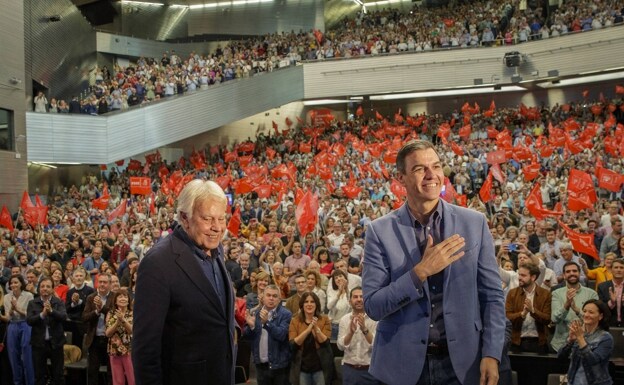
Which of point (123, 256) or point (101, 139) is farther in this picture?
point (101, 139)

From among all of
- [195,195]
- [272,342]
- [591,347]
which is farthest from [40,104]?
[195,195]

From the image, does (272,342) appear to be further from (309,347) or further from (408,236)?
(408,236)

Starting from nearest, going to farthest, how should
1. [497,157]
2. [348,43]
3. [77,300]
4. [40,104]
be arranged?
[77,300]
[497,157]
[40,104]
[348,43]

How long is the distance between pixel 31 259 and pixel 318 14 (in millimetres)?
26055

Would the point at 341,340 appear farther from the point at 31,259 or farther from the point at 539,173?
the point at 539,173

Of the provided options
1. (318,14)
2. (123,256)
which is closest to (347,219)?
(123,256)

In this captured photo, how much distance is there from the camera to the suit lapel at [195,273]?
3.20 m

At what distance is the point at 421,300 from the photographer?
117 inches

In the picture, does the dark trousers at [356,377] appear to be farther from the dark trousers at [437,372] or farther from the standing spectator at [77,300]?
the standing spectator at [77,300]

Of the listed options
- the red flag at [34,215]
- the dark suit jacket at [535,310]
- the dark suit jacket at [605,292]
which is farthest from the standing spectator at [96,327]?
the red flag at [34,215]

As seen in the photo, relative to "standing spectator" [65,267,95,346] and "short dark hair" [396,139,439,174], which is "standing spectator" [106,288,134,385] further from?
"short dark hair" [396,139,439,174]

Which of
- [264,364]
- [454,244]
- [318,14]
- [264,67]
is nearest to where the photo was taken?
[454,244]

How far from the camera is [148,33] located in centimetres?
3794

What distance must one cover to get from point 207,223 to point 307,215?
1026cm
